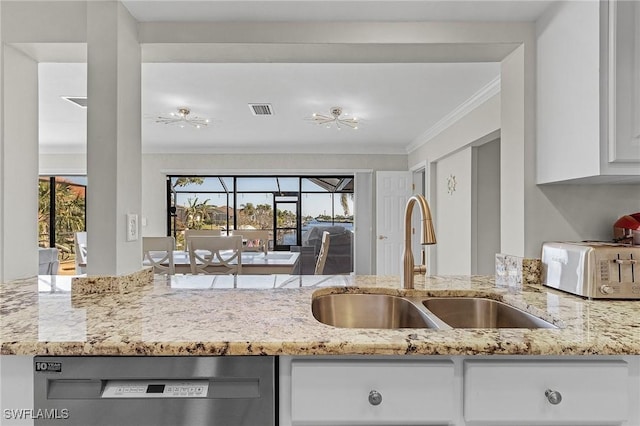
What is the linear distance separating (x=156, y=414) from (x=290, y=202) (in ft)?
23.6

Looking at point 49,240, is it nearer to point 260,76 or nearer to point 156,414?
point 260,76

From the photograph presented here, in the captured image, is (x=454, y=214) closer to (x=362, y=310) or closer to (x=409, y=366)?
(x=362, y=310)

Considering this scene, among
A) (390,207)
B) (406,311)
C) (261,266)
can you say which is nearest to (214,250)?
(261,266)

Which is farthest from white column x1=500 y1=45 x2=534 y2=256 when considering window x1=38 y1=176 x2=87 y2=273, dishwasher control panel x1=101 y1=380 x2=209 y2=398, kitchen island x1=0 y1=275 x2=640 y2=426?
window x1=38 y1=176 x2=87 y2=273

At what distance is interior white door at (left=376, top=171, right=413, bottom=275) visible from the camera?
20.1 ft

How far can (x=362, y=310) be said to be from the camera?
5.40 ft

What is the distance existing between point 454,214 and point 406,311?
3214mm

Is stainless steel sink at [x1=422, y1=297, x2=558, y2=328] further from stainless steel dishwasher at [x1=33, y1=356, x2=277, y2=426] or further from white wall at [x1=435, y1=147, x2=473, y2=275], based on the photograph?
white wall at [x1=435, y1=147, x2=473, y2=275]

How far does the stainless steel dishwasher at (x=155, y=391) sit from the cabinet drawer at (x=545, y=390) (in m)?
0.55

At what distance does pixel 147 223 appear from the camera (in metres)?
6.73

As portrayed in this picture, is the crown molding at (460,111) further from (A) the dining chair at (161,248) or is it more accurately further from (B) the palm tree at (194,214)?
(B) the palm tree at (194,214)

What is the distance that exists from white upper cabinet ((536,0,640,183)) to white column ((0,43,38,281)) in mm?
2484

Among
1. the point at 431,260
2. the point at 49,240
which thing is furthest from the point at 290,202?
the point at 49,240

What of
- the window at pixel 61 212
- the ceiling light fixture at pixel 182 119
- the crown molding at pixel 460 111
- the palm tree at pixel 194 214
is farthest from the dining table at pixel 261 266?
the window at pixel 61 212
